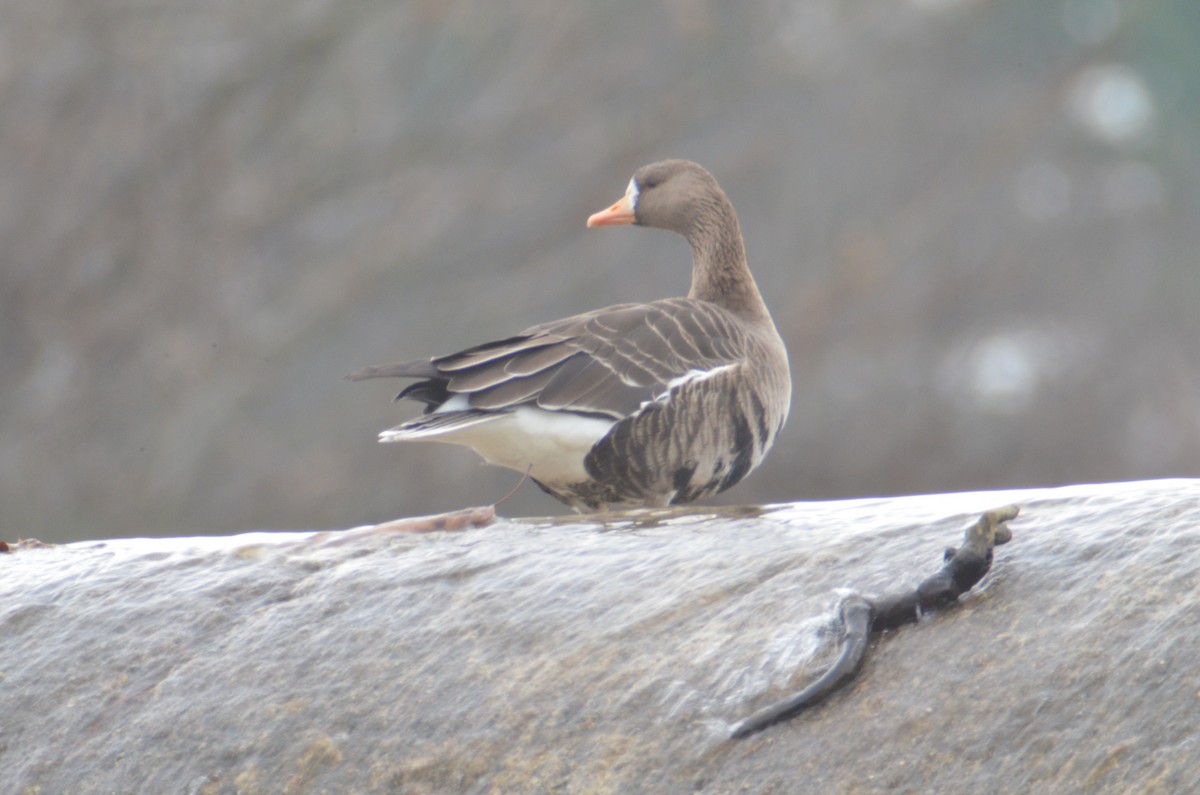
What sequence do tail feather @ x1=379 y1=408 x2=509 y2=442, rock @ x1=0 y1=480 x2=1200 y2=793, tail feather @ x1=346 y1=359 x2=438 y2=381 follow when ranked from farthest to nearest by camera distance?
tail feather @ x1=379 y1=408 x2=509 y2=442 < tail feather @ x1=346 y1=359 x2=438 y2=381 < rock @ x1=0 y1=480 x2=1200 y2=793

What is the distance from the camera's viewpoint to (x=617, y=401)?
4.85 meters

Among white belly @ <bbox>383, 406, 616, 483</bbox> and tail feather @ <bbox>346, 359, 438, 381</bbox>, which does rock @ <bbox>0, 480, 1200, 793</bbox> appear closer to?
tail feather @ <bbox>346, 359, 438, 381</bbox>

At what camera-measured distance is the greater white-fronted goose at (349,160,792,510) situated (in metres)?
4.67

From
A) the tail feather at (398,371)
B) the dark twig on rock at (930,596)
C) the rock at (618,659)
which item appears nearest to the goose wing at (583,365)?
the tail feather at (398,371)

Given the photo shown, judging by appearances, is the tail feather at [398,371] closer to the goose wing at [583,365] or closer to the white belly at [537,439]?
the goose wing at [583,365]

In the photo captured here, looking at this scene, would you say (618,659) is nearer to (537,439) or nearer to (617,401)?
(537,439)

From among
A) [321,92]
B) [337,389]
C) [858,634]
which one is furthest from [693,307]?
[321,92]

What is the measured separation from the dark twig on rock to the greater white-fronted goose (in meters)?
1.90

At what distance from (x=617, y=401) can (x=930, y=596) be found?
2.15 metres

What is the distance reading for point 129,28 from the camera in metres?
15.0

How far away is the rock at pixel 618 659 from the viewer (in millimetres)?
2564

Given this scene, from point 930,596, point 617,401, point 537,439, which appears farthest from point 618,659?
point 617,401

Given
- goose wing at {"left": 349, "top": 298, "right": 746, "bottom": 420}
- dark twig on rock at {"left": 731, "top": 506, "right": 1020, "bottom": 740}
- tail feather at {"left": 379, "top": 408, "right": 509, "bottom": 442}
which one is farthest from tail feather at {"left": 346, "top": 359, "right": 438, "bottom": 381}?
dark twig on rock at {"left": 731, "top": 506, "right": 1020, "bottom": 740}

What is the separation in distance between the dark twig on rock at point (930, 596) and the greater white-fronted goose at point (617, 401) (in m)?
1.90
